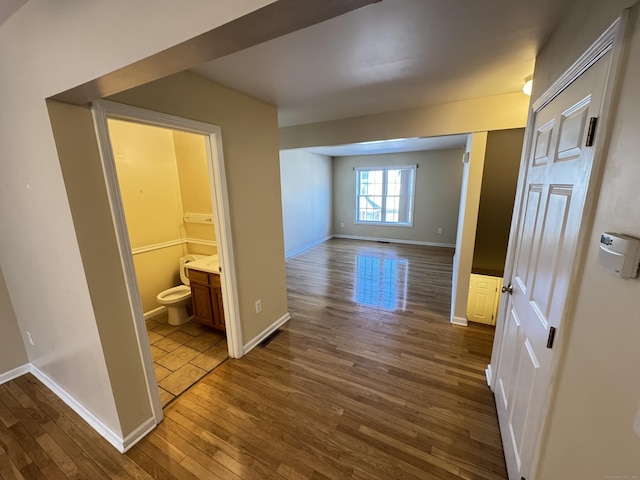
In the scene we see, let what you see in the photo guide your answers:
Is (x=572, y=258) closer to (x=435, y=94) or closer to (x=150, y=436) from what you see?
(x=435, y=94)

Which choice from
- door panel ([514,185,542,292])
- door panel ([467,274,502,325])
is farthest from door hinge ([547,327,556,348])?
door panel ([467,274,502,325])

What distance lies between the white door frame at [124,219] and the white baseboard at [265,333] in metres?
0.07

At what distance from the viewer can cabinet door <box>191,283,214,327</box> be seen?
8.63 ft

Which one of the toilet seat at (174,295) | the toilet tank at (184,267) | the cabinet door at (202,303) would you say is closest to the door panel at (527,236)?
the cabinet door at (202,303)

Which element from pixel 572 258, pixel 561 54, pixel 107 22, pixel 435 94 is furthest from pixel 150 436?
pixel 435 94

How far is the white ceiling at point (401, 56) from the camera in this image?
116 cm

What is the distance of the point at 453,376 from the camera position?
2121mm

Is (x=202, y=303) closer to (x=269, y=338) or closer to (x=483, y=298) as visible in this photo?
(x=269, y=338)

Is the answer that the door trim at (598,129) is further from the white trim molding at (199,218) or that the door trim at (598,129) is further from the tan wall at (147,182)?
the tan wall at (147,182)

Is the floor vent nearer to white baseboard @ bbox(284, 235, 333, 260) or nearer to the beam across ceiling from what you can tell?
the beam across ceiling

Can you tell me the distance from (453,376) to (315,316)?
1.55 m

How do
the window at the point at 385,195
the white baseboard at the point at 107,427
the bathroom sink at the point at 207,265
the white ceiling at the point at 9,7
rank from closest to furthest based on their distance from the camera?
the white ceiling at the point at 9,7, the white baseboard at the point at 107,427, the bathroom sink at the point at 207,265, the window at the point at 385,195

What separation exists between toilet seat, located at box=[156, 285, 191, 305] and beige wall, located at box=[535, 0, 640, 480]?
3085mm

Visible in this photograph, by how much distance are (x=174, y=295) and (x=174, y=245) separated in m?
0.70
